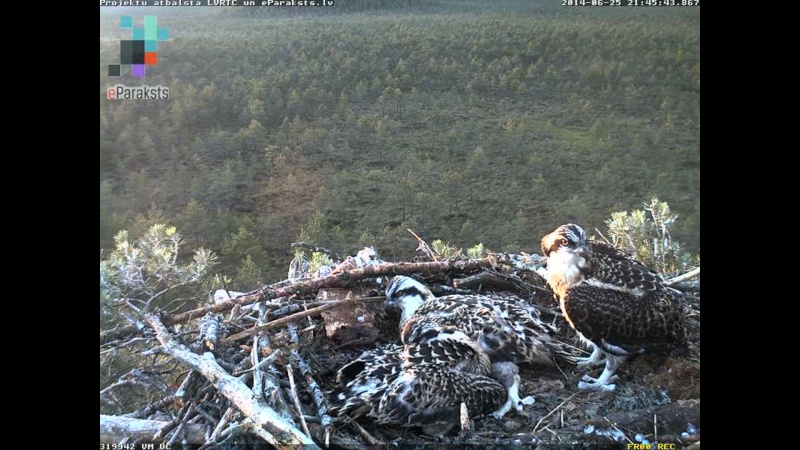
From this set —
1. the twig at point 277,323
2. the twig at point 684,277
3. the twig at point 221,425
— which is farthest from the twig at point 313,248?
the twig at point 684,277

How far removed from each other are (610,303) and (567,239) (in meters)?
0.54

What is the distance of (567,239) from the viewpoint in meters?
4.82

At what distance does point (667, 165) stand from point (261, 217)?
3158 millimetres

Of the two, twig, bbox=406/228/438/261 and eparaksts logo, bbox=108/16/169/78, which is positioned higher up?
eparaksts logo, bbox=108/16/169/78

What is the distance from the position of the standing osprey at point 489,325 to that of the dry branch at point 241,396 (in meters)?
1.01

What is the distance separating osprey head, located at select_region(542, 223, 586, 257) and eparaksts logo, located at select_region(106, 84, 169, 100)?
3072 millimetres

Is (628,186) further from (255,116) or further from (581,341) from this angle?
(255,116)

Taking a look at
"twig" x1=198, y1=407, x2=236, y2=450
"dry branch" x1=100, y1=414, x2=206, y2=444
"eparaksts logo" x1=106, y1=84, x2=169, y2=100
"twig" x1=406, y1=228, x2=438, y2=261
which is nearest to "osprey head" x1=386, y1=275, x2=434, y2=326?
"twig" x1=406, y1=228, x2=438, y2=261

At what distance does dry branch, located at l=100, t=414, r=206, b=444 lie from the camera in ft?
14.8

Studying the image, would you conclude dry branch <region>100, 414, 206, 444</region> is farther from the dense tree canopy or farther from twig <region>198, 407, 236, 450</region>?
the dense tree canopy

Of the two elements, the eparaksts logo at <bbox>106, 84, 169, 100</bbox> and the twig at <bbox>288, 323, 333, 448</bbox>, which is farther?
the eparaksts logo at <bbox>106, 84, 169, 100</bbox>

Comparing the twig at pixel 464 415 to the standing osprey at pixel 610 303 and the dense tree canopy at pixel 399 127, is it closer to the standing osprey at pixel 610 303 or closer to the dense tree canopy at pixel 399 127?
the standing osprey at pixel 610 303

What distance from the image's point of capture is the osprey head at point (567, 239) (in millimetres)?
4805
